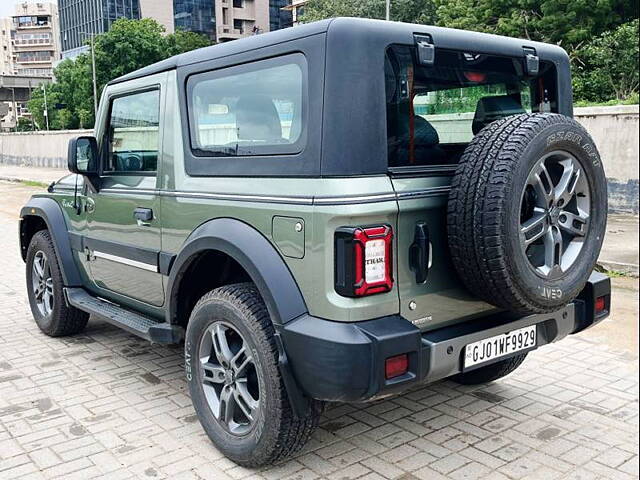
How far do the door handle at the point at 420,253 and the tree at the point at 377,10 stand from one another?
37710 millimetres

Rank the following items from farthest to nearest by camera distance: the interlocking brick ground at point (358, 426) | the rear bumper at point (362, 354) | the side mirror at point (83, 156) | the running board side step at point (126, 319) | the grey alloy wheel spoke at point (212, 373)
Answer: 1. the side mirror at point (83, 156)
2. the running board side step at point (126, 319)
3. the grey alloy wheel spoke at point (212, 373)
4. the interlocking brick ground at point (358, 426)
5. the rear bumper at point (362, 354)

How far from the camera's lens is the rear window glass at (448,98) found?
2.97m

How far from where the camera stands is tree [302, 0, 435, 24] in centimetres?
3941

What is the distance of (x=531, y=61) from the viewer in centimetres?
355

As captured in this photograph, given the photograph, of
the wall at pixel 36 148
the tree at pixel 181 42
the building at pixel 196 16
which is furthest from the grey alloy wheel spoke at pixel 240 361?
the building at pixel 196 16

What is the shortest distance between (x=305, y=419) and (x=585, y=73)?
20661mm

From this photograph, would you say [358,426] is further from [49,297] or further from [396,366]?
[49,297]

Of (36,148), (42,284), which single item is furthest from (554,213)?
(36,148)

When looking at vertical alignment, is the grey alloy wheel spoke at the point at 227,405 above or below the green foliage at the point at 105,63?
below

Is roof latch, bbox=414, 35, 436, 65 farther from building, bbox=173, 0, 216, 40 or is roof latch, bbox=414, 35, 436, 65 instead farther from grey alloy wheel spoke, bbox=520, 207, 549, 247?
building, bbox=173, 0, 216, 40

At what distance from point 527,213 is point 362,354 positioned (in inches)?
40.9

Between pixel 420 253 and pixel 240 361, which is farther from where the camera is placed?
pixel 240 361

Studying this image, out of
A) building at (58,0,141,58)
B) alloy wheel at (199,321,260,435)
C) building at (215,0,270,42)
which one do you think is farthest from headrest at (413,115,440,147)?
building at (215,0,270,42)

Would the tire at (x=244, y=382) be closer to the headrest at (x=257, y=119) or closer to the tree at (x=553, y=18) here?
the headrest at (x=257, y=119)
